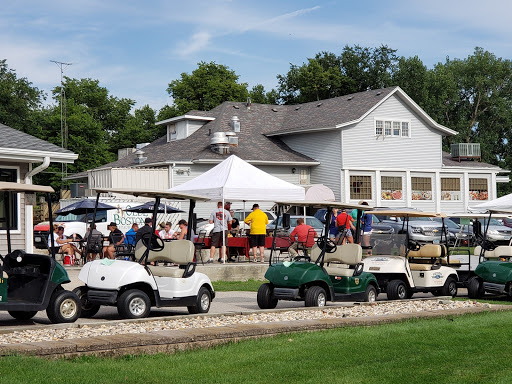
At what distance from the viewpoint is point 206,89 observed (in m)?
67.5

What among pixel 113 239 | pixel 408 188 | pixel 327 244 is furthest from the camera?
pixel 408 188

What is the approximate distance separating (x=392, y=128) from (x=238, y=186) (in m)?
25.5

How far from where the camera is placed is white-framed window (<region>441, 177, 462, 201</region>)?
4941 cm

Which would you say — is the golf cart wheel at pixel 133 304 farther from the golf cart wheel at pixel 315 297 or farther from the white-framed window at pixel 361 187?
the white-framed window at pixel 361 187

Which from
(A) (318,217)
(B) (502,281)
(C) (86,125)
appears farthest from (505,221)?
(C) (86,125)

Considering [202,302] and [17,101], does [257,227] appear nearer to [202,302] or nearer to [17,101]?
[202,302]

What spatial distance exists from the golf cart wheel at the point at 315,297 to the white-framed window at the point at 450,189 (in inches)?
1415

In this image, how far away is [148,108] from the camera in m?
78.1

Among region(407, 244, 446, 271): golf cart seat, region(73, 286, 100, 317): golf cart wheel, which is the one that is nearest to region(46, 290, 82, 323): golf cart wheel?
region(73, 286, 100, 317): golf cart wheel

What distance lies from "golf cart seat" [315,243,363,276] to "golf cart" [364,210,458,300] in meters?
1.36

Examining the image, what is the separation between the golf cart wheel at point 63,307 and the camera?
12.0 meters

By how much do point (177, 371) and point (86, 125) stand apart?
201ft

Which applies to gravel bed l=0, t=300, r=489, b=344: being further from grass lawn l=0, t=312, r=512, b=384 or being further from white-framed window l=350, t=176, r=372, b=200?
white-framed window l=350, t=176, r=372, b=200

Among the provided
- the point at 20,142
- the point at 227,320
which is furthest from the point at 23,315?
the point at 20,142
